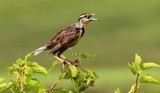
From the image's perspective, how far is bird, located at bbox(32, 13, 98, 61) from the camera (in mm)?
3542

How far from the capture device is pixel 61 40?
12.0 feet

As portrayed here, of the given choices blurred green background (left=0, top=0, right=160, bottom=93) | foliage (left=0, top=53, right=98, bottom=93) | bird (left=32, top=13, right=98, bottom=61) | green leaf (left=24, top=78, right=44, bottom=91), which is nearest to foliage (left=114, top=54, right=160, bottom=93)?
foliage (left=0, top=53, right=98, bottom=93)

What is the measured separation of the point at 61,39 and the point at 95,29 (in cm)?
1753

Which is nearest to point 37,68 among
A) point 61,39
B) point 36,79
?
point 36,79

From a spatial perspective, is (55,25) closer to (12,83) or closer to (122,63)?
(122,63)

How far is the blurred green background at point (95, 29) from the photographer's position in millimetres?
18297

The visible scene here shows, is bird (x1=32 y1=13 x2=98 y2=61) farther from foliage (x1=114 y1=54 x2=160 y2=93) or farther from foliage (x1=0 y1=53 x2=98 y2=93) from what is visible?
foliage (x1=114 y1=54 x2=160 y2=93)

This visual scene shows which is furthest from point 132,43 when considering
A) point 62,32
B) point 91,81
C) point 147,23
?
point 91,81

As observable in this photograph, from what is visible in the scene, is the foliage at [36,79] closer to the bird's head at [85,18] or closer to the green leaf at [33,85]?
the green leaf at [33,85]

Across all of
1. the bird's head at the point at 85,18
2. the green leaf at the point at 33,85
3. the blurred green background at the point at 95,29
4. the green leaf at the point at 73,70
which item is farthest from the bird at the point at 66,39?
the blurred green background at the point at 95,29

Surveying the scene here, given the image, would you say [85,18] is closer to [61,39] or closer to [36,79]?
[61,39]

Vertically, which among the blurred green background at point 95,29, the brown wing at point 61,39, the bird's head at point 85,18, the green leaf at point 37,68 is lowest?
the green leaf at point 37,68

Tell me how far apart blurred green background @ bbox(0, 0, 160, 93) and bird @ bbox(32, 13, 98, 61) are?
11781 mm

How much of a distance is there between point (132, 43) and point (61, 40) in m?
16.2
